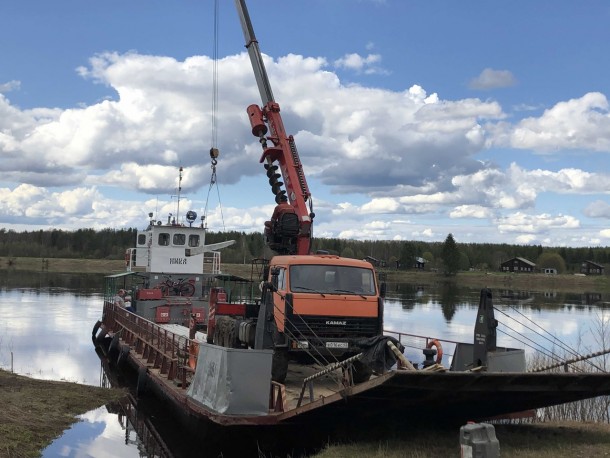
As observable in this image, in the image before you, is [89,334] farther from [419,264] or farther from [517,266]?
[517,266]

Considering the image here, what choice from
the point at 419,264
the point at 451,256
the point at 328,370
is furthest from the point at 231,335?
the point at 419,264

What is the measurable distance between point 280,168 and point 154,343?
6.13 m

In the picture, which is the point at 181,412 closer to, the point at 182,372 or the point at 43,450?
the point at 182,372

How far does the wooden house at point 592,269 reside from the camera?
433ft

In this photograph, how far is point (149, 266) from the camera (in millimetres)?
27625

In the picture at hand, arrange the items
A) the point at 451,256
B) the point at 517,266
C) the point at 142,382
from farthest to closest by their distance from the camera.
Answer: the point at 517,266 < the point at 451,256 < the point at 142,382

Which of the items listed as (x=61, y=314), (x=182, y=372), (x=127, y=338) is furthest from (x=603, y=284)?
(x=182, y=372)

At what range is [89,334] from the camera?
32.8 m

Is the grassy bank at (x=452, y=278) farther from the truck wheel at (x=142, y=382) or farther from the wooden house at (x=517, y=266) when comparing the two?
the truck wheel at (x=142, y=382)

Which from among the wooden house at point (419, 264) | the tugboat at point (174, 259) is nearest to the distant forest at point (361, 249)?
the wooden house at point (419, 264)

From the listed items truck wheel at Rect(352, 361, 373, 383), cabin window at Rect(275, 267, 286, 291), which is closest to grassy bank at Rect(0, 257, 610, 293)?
truck wheel at Rect(352, 361, 373, 383)

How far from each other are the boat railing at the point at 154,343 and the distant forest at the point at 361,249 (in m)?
86.8

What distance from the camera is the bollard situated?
7070mm

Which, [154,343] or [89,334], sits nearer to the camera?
[154,343]
